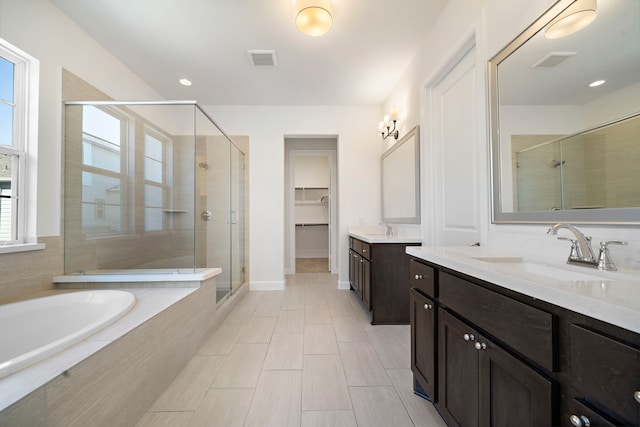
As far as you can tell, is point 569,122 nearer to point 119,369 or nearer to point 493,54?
point 493,54

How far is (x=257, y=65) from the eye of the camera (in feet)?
8.97

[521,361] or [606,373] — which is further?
[521,361]

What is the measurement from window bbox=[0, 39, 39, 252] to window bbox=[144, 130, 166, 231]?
728 mm

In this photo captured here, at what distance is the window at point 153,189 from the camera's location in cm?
244

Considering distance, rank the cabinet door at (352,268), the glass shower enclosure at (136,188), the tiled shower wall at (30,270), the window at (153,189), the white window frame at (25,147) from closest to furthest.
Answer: the tiled shower wall at (30,270) < the white window frame at (25,147) < the glass shower enclosure at (136,188) < the window at (153,189) < the cabinet door at (352,268)

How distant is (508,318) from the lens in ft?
2.50

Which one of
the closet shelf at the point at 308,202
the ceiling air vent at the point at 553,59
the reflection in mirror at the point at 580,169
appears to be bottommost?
A: the reflection in mirror at the point at 580,169

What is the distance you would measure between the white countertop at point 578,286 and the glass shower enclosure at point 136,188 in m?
2.25

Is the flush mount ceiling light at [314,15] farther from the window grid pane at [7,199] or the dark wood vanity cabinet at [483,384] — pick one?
the window grid pane at [7,199]

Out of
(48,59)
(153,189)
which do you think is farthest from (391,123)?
(48,59)

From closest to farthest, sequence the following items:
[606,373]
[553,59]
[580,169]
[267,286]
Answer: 1. [606,373]
2. [580,169]
3. [553,59]
4. [267,286]

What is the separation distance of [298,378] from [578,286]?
5.10 feet

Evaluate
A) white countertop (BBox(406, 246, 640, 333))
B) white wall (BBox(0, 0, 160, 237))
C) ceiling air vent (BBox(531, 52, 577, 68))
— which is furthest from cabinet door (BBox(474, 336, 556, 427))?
white wall (BBox(0, 0, 160, 237))

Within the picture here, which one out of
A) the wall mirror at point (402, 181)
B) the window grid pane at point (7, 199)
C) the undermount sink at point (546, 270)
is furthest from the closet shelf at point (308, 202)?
the undermount sink at point (546, 270)
